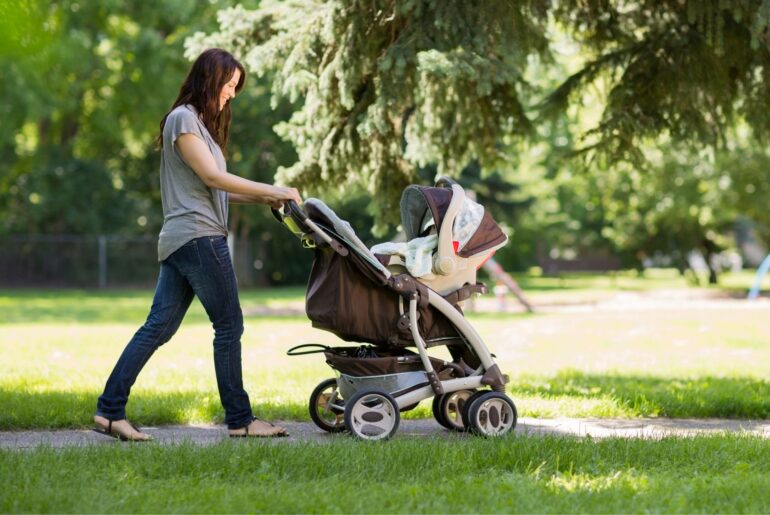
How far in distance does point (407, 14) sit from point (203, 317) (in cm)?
1207

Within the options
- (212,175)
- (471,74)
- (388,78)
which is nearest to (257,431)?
(212,175)

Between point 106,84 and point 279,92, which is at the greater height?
point 106,84

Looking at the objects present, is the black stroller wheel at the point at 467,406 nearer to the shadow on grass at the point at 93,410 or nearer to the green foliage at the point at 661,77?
the shadow on grass at the point at 93,410

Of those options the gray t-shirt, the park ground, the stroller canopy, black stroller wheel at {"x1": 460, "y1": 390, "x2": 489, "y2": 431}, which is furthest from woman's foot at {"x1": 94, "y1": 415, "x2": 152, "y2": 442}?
the stroller canopy

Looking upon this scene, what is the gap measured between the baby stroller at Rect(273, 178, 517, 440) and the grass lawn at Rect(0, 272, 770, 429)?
0.93 m

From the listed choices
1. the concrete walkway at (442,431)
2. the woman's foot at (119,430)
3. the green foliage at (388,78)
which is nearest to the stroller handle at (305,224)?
the concrete walkway at (442,431)

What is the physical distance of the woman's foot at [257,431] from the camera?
17.9 ft

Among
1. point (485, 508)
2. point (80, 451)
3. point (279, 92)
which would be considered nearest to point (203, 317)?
point (279, 92)

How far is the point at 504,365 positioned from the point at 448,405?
4.30m

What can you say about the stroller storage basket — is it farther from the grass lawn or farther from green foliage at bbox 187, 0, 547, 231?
green foliage at bbox 187, 0, 547, 231

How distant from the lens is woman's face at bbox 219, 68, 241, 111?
5.40m

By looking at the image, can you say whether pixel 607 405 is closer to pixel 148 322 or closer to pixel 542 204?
pixel 148 322

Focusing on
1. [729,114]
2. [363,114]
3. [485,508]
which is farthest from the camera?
[729,114]

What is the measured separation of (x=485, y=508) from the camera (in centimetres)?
383
